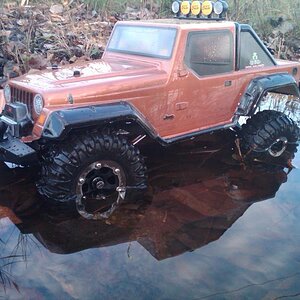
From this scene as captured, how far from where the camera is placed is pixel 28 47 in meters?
7.11

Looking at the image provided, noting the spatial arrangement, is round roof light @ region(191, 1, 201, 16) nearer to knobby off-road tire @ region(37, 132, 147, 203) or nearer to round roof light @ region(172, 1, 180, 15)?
round roof light @ region(172, 1, 180, 15)

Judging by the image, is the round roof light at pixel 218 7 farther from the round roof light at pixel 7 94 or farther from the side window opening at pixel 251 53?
the round roof light at pixel 7 94

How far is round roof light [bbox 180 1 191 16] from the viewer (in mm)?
4664

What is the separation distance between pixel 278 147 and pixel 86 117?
2.52 m

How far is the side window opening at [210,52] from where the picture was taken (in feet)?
13.3

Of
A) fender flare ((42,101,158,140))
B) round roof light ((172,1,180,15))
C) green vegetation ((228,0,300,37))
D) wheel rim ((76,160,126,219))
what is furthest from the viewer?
green vegetation ((228,0,300,37))

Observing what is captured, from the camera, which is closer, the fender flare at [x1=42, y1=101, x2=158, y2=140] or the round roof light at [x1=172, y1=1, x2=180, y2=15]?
the fender flare at [x1=42, y1=101, x2=158, y2=140]

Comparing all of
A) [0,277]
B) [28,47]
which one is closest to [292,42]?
[28,47]

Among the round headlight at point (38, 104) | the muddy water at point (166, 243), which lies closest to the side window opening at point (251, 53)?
the muddy water at point (166, 243)

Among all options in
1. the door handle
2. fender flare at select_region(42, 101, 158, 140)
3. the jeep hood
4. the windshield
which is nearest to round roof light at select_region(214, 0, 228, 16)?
the windshield

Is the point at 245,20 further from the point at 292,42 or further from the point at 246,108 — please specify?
the point at 246,108

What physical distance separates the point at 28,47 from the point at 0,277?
17.0ft

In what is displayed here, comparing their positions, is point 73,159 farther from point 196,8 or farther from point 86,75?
point 196,8

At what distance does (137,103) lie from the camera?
12.3 feet
